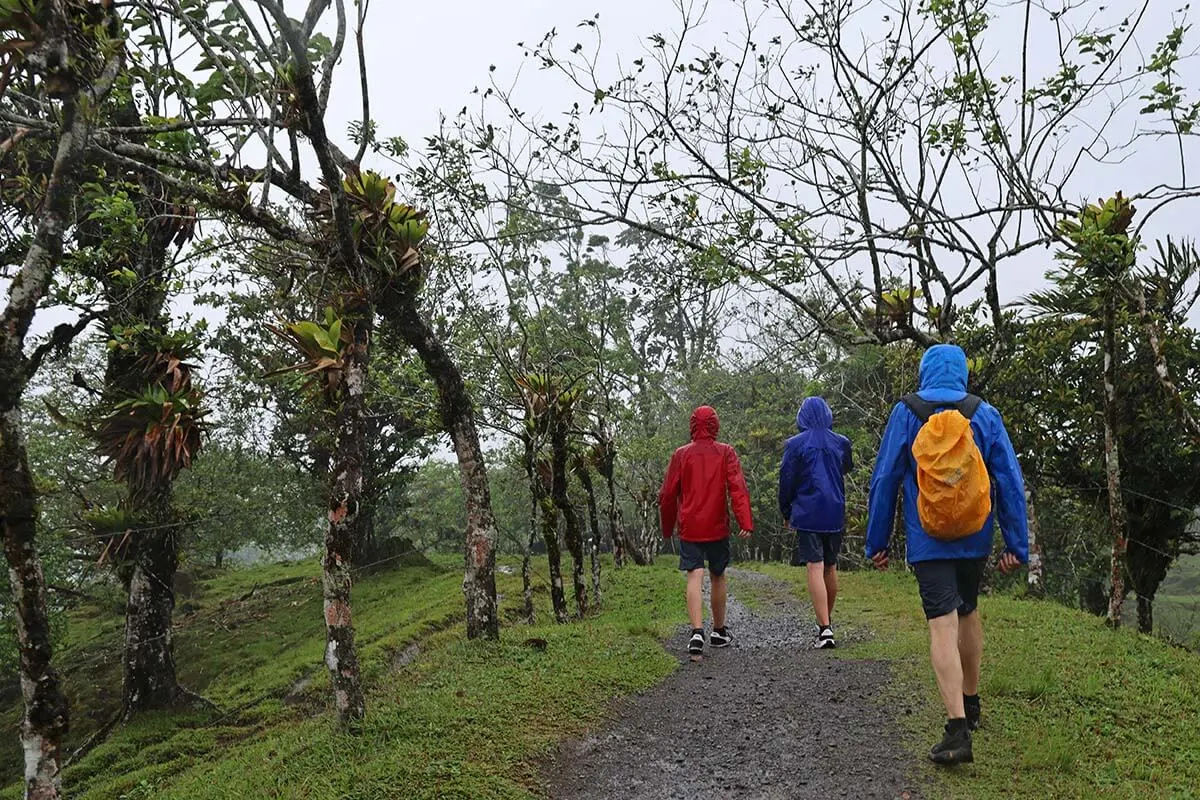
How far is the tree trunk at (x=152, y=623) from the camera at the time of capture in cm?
1268

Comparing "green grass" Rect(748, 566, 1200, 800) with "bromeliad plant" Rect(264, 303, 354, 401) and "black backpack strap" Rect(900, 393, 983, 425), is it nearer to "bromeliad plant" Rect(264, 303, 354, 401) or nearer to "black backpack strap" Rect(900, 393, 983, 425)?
"black backpack strap" Rect(900, 393, 983, 425)

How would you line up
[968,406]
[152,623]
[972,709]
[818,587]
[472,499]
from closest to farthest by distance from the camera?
[968,406]
[972,709]
[818,587]
[472,499]
[152,623]

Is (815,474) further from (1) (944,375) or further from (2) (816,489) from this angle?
A: (1) (944,375)

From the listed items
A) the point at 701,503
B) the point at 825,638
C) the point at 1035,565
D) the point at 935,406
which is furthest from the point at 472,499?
the point at 1035,565

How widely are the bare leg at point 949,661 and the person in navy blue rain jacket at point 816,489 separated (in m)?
2.89

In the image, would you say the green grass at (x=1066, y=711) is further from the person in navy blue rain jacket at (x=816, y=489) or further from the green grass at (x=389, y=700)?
the green grass at (x=389, y=700)

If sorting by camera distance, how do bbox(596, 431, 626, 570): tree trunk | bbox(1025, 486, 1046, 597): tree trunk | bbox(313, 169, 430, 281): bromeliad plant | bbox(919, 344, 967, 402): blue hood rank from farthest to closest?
bbox(596, 431, 626, 570): tree trunk < bbox(1025, 486, 1046, 597): tree trunk < bbox(313, 169, 430, 281): bromeliad plant < bbox(919, 344, 967, 402): blue hood

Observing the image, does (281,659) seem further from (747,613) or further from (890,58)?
(890,58)

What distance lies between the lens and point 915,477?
4.38 metres

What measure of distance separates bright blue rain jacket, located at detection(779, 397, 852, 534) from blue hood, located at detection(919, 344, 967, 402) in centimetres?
253

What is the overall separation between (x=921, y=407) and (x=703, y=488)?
119 inches

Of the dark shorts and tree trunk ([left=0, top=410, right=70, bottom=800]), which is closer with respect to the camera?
tree trunk ([left=0, top=410, right=70, bottom=800])

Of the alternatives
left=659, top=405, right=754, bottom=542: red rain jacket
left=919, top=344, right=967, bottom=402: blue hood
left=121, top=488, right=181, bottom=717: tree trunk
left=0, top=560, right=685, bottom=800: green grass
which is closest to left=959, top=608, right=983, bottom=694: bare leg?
left=919, top=344, right=967, bottom=402: blue hood

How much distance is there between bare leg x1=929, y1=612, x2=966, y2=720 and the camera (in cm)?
411
